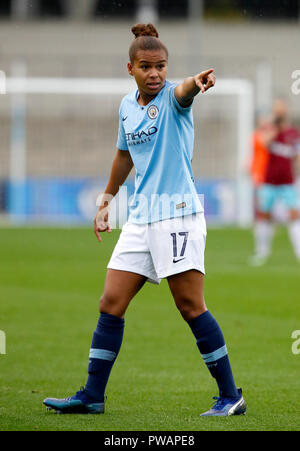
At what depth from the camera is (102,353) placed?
520cm

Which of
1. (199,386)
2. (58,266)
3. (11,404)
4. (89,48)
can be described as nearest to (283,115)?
(58,266)

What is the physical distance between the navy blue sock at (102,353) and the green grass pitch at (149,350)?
0.55ft

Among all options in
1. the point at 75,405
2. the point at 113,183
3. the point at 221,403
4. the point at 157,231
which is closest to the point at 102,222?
the point at 113,183

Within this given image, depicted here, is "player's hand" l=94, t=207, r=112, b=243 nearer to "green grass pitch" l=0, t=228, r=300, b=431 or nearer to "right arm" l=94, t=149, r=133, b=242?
"right arm" l=94, t=149, r=133, b=242

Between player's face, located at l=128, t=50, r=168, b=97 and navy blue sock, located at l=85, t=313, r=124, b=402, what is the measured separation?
4.19 ft

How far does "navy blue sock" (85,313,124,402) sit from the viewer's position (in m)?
5.18

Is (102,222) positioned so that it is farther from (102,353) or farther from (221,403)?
(221,403)

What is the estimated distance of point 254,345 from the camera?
7.65 meters

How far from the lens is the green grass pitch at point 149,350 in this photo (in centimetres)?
509

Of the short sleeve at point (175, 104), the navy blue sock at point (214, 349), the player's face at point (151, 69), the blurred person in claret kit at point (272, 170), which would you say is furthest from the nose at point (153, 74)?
the blurred person in claret kit at point (272, 170)

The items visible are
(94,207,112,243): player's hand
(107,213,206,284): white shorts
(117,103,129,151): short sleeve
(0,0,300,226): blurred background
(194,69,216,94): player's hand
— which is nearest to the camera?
(194,69,216,94): player's hand

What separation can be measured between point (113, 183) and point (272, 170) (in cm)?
1058

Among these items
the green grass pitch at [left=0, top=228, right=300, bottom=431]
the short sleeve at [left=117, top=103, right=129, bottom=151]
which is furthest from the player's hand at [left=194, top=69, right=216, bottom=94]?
the green grass pitch at [left=0, top=228, right=300, bottom=431]

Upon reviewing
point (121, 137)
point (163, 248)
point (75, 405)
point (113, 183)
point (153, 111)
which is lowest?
point (75, 405)
